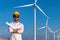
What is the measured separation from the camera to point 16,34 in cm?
787

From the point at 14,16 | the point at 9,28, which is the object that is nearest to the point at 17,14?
the point at 14,16

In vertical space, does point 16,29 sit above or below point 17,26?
below

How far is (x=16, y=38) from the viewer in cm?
782

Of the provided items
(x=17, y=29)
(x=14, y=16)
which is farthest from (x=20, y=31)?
(x=14, y=16)

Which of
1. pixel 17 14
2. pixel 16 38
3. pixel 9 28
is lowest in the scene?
pixel 16 38

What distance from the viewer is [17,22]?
7828 millimetres

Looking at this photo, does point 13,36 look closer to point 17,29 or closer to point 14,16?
point 17,29

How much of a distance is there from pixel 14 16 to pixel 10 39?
928 millimetres

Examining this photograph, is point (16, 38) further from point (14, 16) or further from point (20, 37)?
point (14, 16)

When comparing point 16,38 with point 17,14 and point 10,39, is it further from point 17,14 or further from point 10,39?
point 17,14

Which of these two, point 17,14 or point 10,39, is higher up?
point 17,14

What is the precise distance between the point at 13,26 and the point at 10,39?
20.9 inches

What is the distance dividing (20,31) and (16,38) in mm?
328

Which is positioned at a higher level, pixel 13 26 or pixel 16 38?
pixel 13 26
